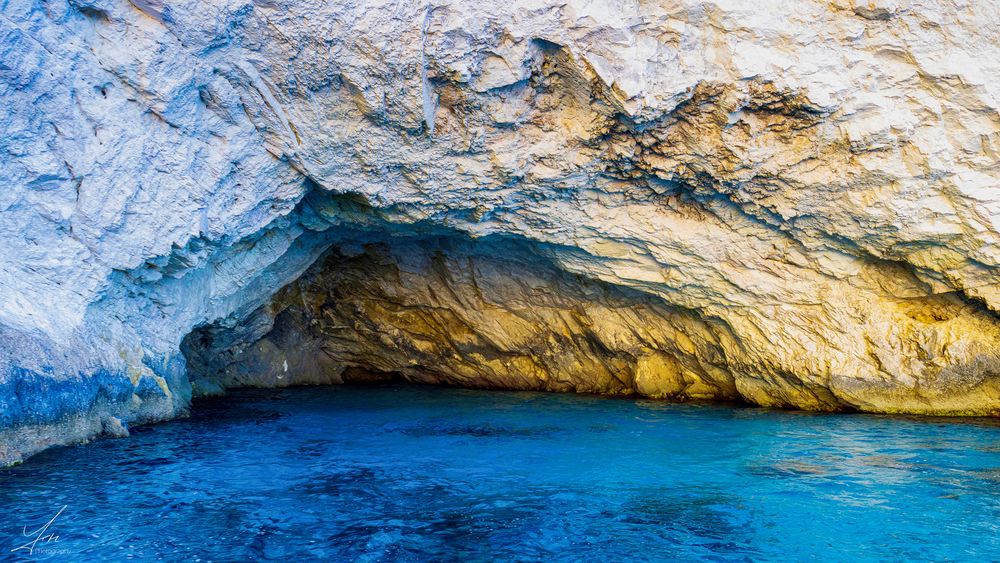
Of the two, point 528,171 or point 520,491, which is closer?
point 520,491

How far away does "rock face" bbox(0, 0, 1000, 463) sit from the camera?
27.8 feet

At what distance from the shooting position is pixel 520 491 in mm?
7324

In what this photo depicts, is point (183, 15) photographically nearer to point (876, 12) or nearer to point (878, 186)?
point (876, 12)

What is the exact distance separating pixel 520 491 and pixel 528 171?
4762 millimetres

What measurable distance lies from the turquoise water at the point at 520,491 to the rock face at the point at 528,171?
3.85ft

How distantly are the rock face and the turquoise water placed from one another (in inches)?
46.2

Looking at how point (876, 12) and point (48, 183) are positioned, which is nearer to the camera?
point (48, 183)

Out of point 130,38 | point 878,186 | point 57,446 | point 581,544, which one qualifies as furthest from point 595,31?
point 57,446

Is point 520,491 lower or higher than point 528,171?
lower

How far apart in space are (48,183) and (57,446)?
2.76 metres

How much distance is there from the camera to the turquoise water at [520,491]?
577cm

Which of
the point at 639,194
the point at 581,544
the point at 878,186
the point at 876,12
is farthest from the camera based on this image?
the point at 639,194

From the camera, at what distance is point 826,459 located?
28.3 ft

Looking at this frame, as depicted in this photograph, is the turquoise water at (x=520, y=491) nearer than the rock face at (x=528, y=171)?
Yes
